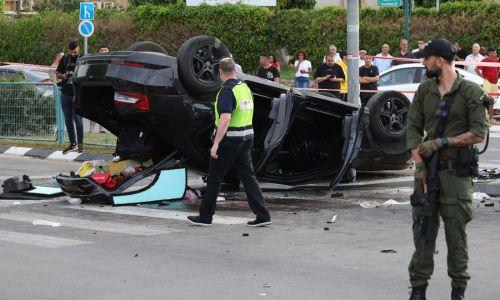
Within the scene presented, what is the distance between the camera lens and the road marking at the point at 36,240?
365 inches

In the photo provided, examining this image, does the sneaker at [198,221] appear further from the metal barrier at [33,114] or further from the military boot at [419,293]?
the metal barrier at [33,114]

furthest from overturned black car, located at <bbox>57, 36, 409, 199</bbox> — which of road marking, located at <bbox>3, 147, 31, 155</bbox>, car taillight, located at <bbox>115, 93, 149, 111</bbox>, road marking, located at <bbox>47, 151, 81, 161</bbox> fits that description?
road marking, located at <bbox>3, 147, 31, 155</bbox>

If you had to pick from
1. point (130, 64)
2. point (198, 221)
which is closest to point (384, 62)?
point (130, 64)

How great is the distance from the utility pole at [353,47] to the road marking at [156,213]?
16.8 feet

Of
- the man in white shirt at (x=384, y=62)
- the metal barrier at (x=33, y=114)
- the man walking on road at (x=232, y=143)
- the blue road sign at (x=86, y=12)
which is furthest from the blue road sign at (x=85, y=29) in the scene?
the man walking on road at (x=232, y=143)

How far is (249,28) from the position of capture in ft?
119

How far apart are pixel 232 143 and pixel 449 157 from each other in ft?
12.2

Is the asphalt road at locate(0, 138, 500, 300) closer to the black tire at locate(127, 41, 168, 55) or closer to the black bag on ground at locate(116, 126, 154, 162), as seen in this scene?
the black bag on ground at locate(116, 126, 154, 162)

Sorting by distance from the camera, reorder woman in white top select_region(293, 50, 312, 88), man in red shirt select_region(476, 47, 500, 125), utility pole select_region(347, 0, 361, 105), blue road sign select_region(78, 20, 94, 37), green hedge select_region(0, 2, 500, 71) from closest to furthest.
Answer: utility pole select_region(347, 0, 361, 105), man in red shirt select_region(476, 47, 500, 125), blue road sign select_region(78, 20, 94, 37), woman in white top select_region(293, 50, 312, 88), green hedge select_region(0, 2, 500, 71)

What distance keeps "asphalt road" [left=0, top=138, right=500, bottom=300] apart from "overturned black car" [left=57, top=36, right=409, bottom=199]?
0.59 metres

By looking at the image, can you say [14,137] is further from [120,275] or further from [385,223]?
[120,275]

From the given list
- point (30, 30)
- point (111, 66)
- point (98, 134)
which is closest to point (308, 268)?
point (111, 66)

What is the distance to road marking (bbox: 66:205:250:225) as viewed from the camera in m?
10.7

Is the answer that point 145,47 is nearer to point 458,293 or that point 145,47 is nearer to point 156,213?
point 156,213
